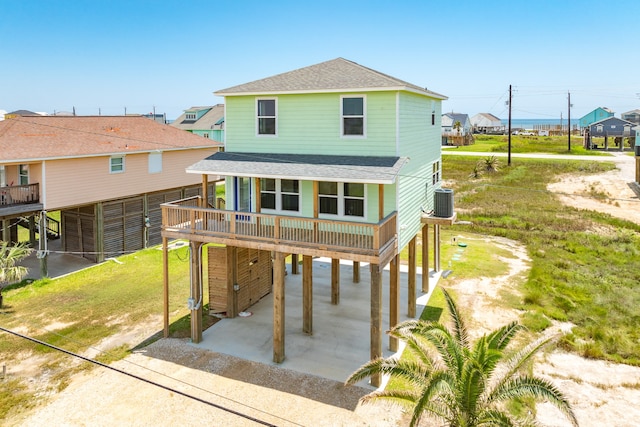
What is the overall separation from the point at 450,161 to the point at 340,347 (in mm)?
50320

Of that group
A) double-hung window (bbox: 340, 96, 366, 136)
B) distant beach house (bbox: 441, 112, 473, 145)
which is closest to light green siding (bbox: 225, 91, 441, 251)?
double-hung window (bbox: 340, 96, 366, 136)

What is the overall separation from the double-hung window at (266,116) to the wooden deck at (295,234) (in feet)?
10.7

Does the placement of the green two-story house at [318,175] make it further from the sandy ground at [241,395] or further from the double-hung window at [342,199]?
the sandy ground at [241,395]

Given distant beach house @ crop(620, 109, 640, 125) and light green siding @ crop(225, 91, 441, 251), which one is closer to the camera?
light green siding @ crop(225, 91, 441, 251)

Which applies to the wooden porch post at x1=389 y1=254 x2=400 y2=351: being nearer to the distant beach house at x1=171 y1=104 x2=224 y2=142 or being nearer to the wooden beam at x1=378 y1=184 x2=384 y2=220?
the wooden beam at x1=378 y1=184 x2=384 y2=220

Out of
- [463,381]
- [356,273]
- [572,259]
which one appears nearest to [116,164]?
[356,273]

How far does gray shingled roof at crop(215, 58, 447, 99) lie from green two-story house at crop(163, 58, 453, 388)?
0.04 m

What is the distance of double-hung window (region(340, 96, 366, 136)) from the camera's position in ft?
48.2

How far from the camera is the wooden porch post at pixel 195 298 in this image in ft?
48.4

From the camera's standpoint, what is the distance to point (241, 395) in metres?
11.8

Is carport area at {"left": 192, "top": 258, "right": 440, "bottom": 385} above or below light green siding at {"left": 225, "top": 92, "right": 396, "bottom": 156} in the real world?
below

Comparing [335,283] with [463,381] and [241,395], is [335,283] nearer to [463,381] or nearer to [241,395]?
[241,395]

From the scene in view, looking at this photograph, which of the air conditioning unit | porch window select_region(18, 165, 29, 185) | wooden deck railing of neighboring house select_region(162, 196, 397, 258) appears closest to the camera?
wooden deck railing of neighboring house select_region(162, 196, 397, 258)

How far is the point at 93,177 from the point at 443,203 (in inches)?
708
